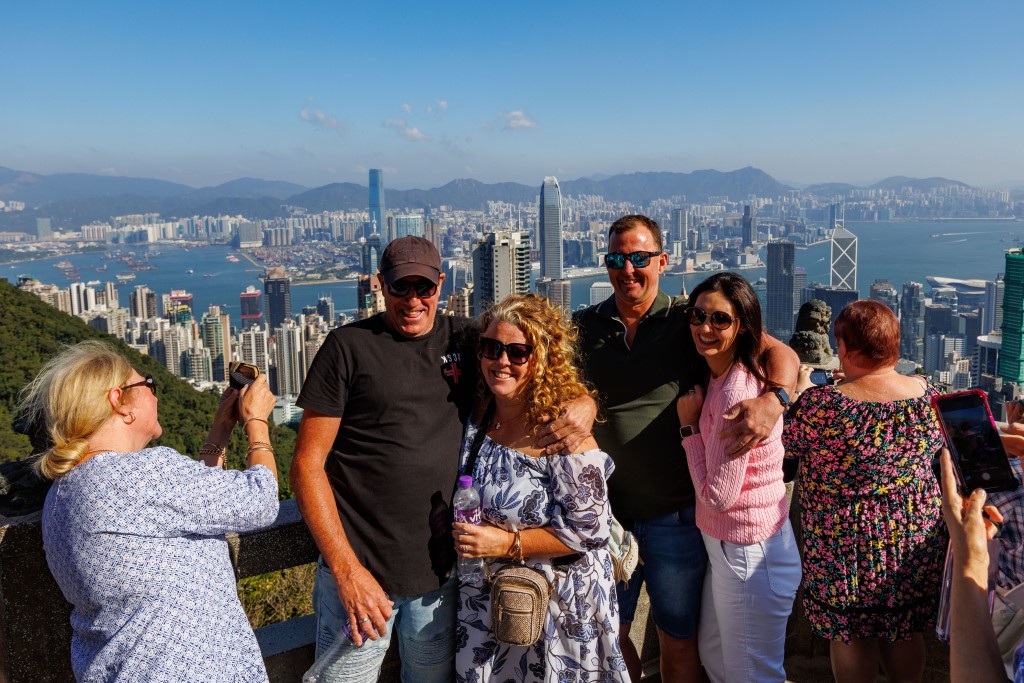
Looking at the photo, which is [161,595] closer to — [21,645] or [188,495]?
[188,495]

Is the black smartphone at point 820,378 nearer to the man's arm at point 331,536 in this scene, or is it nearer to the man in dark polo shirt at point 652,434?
the man in dark polo shirt at point 652,434

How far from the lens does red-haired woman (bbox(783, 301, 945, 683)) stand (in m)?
1.97

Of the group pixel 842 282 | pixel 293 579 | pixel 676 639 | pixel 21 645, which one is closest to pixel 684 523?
pixel 676 639

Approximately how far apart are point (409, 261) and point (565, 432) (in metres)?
0.58

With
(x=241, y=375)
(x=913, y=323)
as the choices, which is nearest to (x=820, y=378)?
(x=241, y=375)

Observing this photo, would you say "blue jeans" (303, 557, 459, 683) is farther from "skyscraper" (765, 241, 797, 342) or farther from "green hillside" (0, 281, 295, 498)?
"skyscraper" (765, 241, 797, 342)

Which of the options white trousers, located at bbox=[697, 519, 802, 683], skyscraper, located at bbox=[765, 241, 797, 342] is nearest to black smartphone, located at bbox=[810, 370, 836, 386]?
white trousers, located at bbox=[697, 519, 802, 683]

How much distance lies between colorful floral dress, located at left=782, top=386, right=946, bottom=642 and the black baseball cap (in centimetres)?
105

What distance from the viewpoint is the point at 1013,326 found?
1987 inches

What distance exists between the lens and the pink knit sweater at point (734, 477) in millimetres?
1993

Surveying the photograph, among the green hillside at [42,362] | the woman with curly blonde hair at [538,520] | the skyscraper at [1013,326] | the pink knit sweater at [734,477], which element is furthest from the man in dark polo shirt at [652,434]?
the skyscraper at [1013,326]

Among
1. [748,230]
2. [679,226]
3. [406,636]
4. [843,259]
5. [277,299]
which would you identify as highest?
[679,226]

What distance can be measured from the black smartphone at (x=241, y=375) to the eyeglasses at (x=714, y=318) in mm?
1173

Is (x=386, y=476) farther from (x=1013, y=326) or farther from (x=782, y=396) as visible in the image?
(x=1013, y=326)
